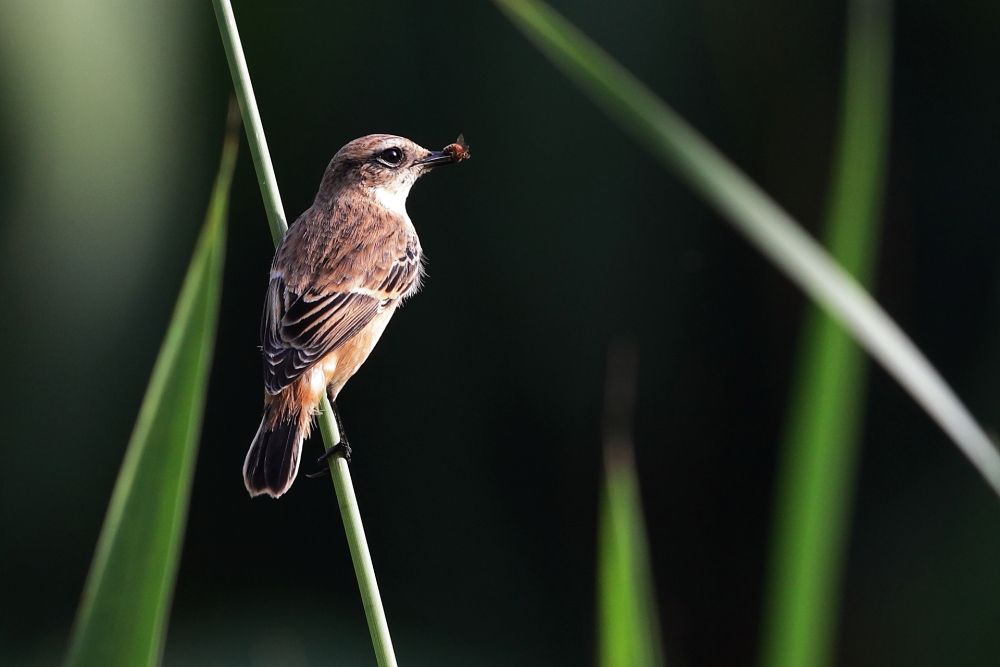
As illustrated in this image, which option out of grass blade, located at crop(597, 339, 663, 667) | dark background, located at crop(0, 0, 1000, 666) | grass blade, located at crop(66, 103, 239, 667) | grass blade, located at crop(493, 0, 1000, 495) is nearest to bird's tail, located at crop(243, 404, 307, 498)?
grass blade, located at crop(66, 103, 239, 667)

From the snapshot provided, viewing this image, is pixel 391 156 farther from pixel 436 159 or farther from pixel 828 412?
pixel 828 412

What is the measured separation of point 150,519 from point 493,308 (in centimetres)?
324

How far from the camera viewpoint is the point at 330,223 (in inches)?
118

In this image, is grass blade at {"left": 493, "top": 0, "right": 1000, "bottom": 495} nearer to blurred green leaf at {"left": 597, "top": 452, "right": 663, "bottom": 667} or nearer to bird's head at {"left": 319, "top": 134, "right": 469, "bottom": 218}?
blurred green leaf at {"left": 597, "top": 452, "right": 663, "bottom": 667}

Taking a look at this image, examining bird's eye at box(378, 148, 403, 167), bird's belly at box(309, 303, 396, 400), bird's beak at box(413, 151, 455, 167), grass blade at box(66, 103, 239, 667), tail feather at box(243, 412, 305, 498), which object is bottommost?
grass blade at box(66, 103, 239, 667)

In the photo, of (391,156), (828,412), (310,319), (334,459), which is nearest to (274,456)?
(310,319)

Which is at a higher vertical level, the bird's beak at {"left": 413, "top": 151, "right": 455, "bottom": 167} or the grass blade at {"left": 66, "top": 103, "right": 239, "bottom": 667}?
the bird's beak at {"left": 413, "top": 151, "right": 455, "bottom": 167}

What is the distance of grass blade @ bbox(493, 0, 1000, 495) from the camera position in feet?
4.17

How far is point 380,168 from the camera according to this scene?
3180 mm

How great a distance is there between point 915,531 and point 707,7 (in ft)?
8.10

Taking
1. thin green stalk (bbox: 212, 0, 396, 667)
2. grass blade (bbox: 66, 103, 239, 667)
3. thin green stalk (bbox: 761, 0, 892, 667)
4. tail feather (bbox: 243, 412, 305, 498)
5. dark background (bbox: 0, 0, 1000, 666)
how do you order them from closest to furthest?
grass blade (bbox: 66, 103, 239, 667) → thin green stalk (bbox: 761, 0, 892, 667) → thin green stalk (bbox: 212, 0, 396, 667) → tail feather (bbox: 243, 412, 305, 498) → dark background (bbox: 0, 0, 1000, 666)

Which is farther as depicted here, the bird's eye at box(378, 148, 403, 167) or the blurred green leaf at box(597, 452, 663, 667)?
the bird's eye at box(378, 148, 403, 167)

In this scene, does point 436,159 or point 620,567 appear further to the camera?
point 436,159

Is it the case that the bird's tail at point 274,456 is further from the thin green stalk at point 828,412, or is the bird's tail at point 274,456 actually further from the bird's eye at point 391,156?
the thin green stalk at point 828,412
